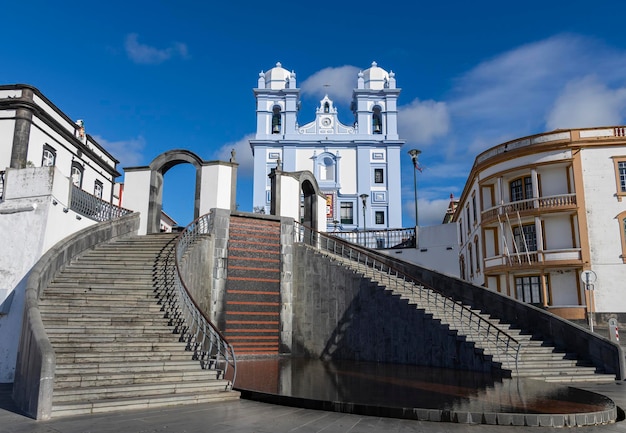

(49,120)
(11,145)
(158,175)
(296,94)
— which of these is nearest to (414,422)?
(158,175)

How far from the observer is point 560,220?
74.8 feet

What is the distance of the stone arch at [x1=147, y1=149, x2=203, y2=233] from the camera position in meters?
20.3

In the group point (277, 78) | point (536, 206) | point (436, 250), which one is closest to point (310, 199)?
point (436, 250)

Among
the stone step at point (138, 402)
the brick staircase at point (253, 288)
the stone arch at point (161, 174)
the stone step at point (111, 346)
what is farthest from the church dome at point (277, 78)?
the stone step at point (138, 402)

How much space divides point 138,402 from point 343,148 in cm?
4936

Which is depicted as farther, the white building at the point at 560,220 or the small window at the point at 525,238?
the small window at the point at 525,238

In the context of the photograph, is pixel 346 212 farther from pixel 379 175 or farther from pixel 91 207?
pixel 91 207

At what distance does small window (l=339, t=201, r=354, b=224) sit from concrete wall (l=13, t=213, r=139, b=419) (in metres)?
41.4

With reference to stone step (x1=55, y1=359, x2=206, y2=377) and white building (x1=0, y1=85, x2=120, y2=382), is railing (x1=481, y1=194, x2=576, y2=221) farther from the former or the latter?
stone step (x1=55, y1=359, x2=206, y2=377)

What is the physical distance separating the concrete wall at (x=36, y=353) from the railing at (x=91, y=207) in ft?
6.96

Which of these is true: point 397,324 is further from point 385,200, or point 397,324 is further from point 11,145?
point 385,200

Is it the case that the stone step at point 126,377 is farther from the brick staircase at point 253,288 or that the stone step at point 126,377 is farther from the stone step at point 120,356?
the brick staircase at point 253,288

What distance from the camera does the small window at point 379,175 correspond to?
5445 cm

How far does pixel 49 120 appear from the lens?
82.1 ft
